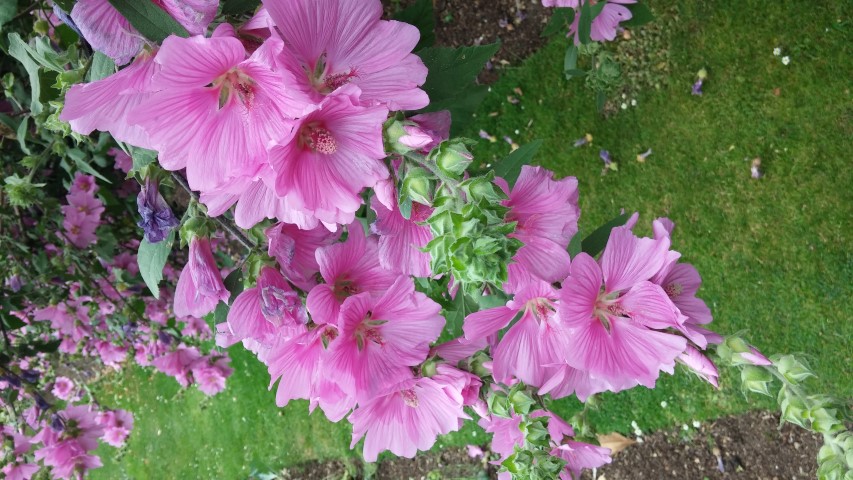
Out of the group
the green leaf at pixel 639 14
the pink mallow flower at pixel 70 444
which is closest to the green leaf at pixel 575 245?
the green leaf at pixel 639 14

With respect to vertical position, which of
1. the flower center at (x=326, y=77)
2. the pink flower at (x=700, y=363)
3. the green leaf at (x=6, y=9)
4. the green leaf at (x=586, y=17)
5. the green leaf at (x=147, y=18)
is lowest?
the pink flower at (x=700, y=363)

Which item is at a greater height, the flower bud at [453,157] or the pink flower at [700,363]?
the flower bud at [453,157]

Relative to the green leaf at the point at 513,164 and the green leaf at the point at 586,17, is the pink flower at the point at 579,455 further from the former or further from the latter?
the green leaf at the point at 586,17

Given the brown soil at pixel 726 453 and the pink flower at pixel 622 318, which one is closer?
the pink flower at pixel 622 318

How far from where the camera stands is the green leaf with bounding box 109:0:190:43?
1.07 metres

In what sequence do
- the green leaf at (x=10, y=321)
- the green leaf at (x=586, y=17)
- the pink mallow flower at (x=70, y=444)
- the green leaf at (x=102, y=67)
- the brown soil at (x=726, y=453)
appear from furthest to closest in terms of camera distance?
the brown soil at (x=726, y=453) → the green leaf at (x=10, y=321) → the pink mallow flower at (x=70, y=444) → the green leaf at (x=586, y=17) → the green leaf at (x=102, y=67)

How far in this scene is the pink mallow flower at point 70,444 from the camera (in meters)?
2.80

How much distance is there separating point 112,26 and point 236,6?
228mm

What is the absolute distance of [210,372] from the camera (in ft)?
12.6

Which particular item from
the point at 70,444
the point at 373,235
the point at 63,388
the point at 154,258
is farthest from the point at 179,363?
the point at 373,235

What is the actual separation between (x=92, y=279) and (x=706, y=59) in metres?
3.79

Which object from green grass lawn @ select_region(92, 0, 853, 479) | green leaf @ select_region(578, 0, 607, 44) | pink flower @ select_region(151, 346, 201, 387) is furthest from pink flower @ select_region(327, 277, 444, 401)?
green grass lawn @ select_region(92, 0, 853, 479)

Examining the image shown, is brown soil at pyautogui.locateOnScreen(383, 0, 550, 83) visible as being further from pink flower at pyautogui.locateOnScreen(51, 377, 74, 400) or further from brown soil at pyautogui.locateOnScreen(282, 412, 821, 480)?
pink flower at pyautogui.locateOnScreen(51, 377, 74, 400)

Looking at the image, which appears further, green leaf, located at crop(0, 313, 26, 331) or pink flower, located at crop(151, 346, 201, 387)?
pink flower, located at crop(151, 346, 201, 387)
